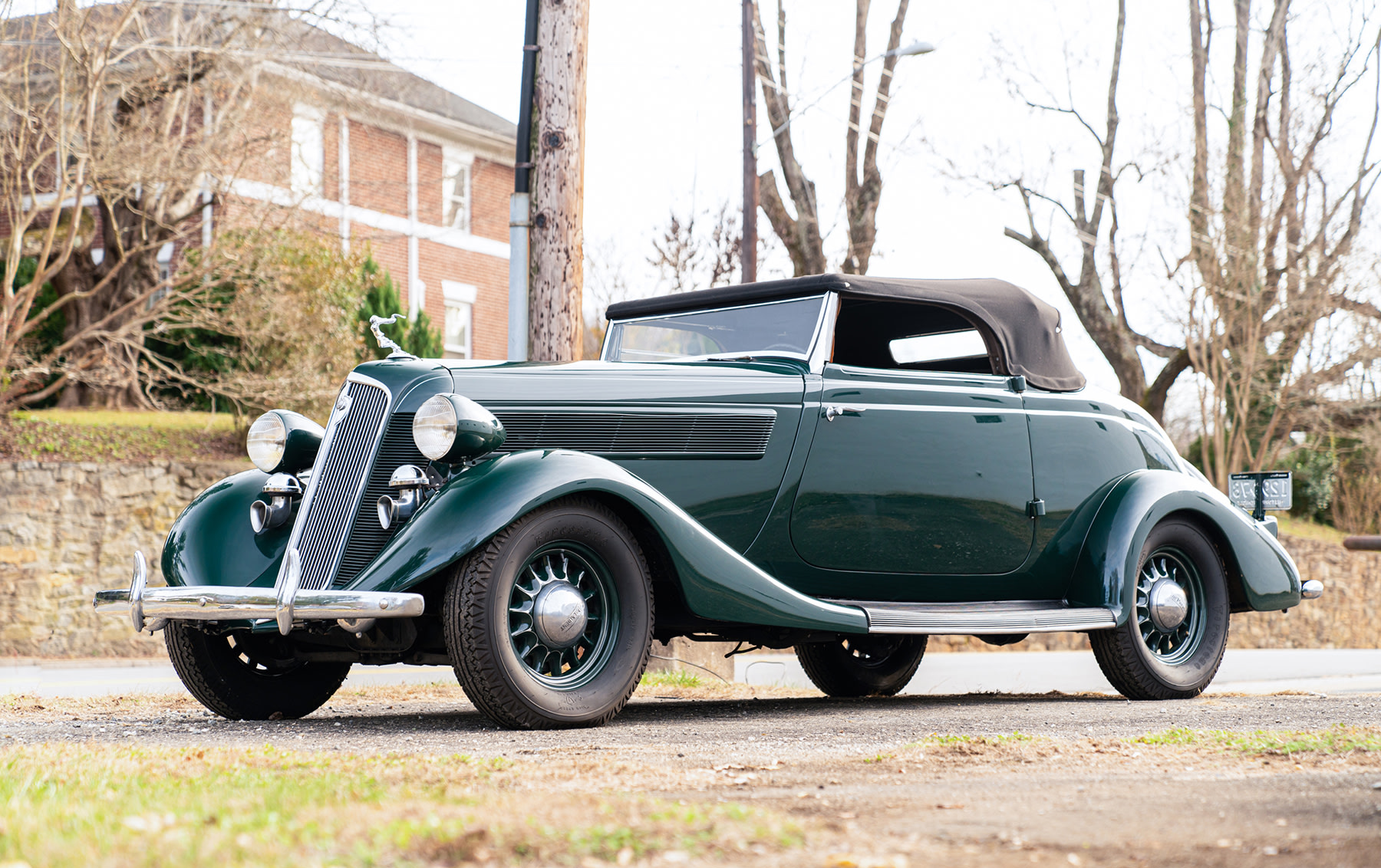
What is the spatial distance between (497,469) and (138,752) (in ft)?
4.82

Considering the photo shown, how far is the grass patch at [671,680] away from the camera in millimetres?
8344

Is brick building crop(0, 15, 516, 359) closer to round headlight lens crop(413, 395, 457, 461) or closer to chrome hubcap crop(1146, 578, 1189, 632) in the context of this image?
round headlight lens crop(413, 395, 457, 461)

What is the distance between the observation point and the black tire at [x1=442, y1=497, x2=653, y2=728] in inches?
184

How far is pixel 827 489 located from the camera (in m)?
5.92

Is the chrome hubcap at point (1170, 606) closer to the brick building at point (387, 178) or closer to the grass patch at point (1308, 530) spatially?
the brick building at point (387, 178)

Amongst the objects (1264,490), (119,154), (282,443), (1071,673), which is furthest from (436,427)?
(119,154)

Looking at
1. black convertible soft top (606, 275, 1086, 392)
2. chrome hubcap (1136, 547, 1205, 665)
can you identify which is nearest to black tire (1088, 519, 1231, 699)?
chrome hubcap (1136, 547, 1205, 665)

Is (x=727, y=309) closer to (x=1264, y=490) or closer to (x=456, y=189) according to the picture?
(x=1264, y=490)

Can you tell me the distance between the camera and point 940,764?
3.99 m

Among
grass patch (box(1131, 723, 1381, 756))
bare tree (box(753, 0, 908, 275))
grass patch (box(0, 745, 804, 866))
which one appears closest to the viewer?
grass patch (box(0, 745, 804, 866))

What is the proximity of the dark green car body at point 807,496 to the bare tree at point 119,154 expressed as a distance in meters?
9.81

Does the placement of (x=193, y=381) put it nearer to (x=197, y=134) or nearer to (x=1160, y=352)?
(x=197, y=134)

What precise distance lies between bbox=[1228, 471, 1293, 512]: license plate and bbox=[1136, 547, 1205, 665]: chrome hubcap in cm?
92

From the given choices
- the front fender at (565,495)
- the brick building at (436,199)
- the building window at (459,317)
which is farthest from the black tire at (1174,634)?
the building window at (459,317)
